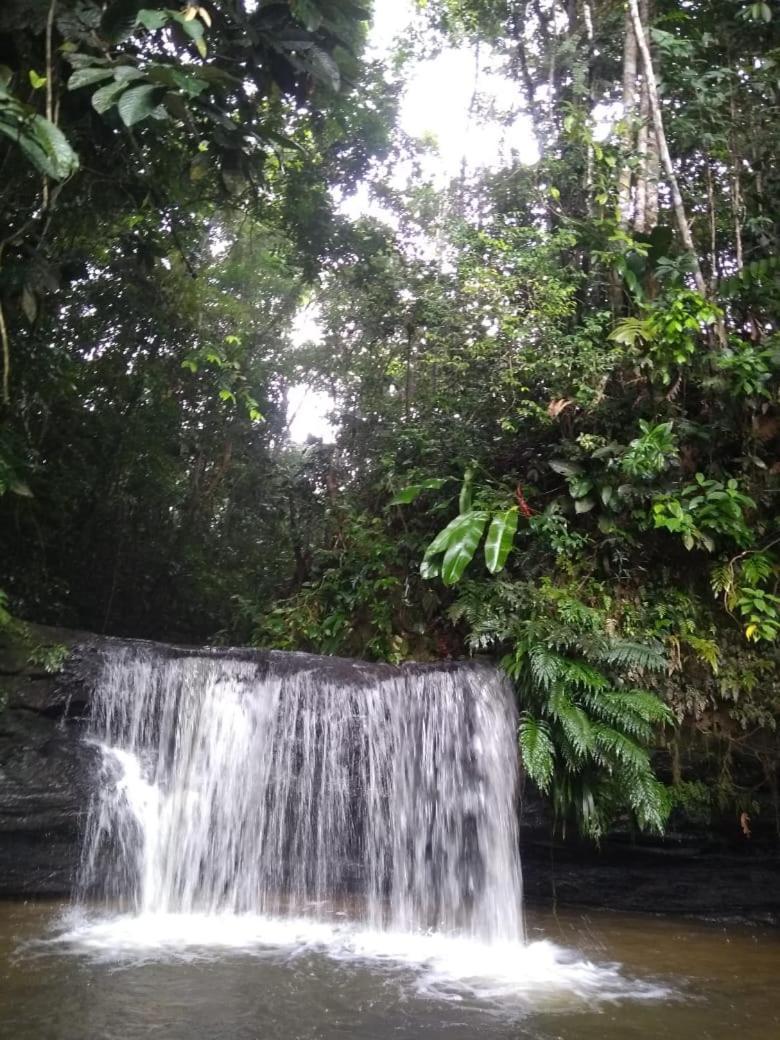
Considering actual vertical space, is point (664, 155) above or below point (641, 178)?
below

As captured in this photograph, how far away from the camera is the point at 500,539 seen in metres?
6.13

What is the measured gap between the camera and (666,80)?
8.00 m

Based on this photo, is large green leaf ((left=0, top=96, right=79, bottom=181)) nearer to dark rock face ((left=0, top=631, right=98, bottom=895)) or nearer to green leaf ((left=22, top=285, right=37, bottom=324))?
green leaf ((left=22, top=285, right=37, bottom=324))

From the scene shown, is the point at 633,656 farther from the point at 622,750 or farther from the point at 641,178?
the point at 641,178

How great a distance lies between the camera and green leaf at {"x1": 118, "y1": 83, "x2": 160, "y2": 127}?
13.6ft

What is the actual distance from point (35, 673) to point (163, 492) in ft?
15.5

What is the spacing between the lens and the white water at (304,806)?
532cm

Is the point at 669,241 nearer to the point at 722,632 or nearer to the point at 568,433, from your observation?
the point at 568,433

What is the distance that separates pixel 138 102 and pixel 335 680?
4.13 meters

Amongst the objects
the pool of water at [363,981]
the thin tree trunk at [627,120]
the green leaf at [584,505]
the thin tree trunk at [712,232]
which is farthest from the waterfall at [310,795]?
the thin tree trunk at [627,120]

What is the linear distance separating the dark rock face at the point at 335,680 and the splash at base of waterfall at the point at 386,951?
60 cm

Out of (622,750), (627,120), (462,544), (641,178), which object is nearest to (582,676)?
(622,750)

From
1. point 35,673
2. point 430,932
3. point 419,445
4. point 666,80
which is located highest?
point 666,80

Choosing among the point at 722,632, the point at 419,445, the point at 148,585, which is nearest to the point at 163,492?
the point at 148,585
